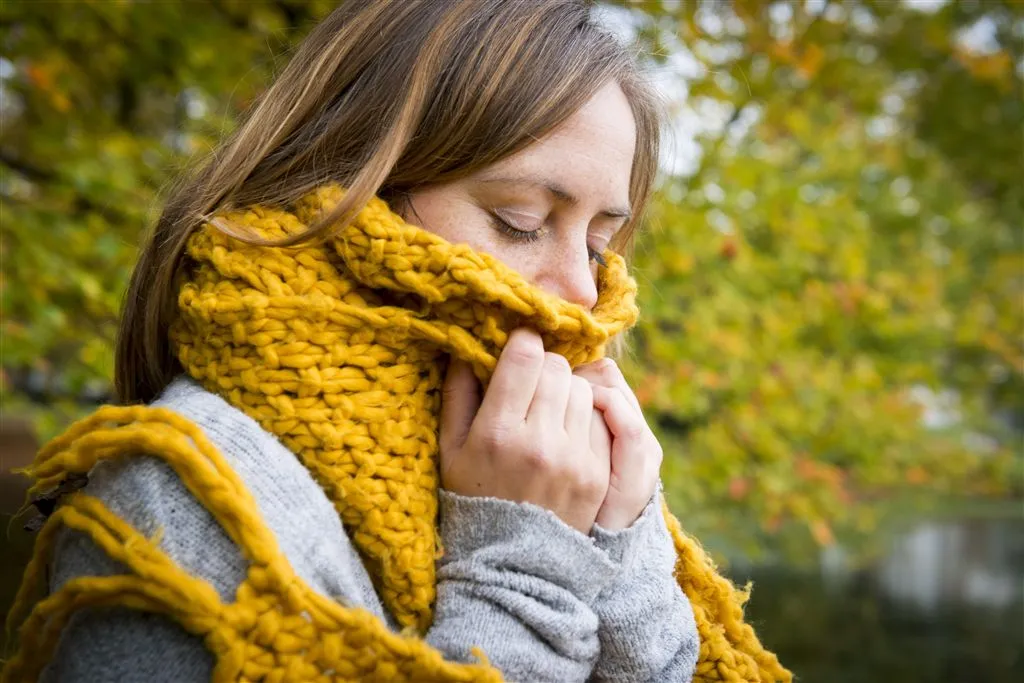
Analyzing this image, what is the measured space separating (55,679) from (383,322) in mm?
600

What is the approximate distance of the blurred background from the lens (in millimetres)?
3111

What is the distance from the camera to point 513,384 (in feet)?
4.19

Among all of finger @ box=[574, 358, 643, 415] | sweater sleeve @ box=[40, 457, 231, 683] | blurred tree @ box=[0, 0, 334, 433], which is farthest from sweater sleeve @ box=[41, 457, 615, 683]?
blurred tree @ box=[0, 0, 334, 433]

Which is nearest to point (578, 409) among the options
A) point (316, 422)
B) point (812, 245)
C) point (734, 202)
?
point (316, 422)

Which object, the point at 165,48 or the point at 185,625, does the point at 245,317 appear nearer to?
the point at 185,625

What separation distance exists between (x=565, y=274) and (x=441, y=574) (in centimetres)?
50

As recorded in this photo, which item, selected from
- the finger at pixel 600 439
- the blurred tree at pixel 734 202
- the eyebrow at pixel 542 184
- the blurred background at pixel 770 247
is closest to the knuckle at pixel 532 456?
the finger at pixel 600 439

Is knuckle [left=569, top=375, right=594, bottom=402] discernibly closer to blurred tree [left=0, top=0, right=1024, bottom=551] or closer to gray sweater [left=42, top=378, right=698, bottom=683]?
gray sweater [left=42, top=378, right=698, bottom=683]

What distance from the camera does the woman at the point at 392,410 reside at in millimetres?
1040

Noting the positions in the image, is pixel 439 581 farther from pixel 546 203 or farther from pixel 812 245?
pixel 812 245

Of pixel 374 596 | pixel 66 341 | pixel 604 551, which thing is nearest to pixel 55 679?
pixel 374 596

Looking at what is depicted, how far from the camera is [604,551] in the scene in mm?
1295

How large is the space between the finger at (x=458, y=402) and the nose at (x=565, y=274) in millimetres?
185

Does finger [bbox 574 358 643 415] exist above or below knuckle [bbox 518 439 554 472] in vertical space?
above
